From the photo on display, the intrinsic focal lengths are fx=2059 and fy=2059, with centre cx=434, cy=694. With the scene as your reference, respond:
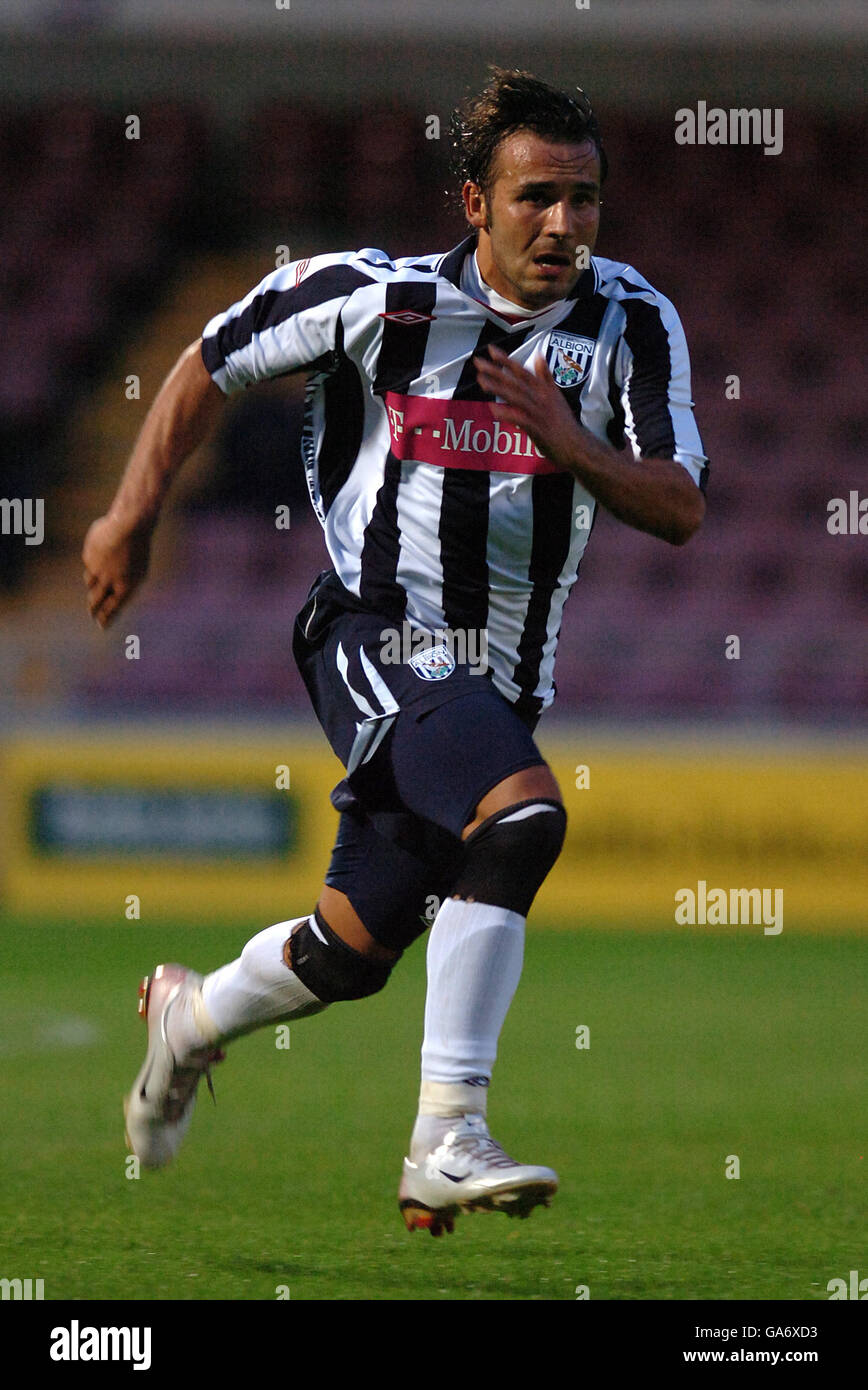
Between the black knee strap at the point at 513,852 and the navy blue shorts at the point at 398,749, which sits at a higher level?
the navy blue shorts at the point at 398,749

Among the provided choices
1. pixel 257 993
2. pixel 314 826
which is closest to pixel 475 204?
pixel 257 993

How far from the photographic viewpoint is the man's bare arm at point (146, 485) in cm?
400

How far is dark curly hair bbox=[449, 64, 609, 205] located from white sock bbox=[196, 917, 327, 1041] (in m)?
1.55

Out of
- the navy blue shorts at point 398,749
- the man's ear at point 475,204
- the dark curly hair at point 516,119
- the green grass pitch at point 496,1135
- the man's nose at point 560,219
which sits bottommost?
the green grass pitch at point 496,1135

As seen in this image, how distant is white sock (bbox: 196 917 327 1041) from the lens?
4.24m

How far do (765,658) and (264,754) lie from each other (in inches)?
124

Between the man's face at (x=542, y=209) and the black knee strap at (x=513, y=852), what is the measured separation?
3.29ft

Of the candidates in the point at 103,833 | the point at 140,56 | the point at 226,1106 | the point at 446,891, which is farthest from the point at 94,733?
the point at 446,891

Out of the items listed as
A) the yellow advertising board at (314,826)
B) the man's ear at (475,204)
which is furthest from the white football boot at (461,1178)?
the yellow advertising board at (314,826)

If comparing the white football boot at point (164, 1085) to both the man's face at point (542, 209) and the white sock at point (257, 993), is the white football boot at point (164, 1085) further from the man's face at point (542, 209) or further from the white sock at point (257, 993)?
the man's face at point (542, 209)

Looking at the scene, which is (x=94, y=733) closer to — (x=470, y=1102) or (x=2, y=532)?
(x=2, y=532)

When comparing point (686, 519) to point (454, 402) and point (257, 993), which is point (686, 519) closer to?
point (454, 402)
